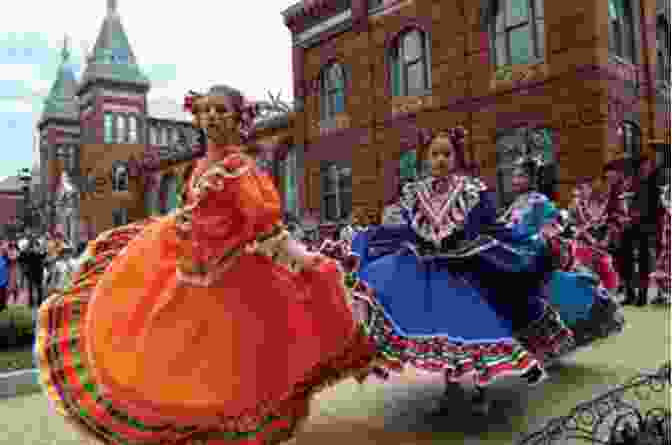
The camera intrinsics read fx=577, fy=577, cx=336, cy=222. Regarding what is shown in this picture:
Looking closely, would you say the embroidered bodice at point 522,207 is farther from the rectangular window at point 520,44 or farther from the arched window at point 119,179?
the arched window at point 119,179

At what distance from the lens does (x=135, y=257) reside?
306 cm

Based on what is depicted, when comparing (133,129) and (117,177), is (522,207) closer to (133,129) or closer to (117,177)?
(117,177)

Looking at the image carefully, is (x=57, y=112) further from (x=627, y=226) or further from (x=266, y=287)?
(x=266, y=287)

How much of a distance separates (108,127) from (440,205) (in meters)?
43.2

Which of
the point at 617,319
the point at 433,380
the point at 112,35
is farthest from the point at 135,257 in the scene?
the point at 112,35

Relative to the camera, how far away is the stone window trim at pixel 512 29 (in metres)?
14.8

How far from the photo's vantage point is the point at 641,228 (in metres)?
9.78

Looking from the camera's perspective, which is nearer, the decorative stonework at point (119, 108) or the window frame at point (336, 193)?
the window frame at point (336, 193)

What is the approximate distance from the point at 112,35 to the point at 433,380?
45.8m

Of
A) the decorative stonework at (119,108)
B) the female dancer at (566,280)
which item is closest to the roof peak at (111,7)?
the decorative stonework at (119,108)

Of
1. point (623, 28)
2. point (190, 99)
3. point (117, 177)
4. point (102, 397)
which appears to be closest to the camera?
point (102, 397)

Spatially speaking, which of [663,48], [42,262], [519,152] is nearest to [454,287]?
[519,152]

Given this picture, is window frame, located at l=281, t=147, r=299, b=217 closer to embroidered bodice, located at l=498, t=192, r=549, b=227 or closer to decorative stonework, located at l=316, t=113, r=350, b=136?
decorative stonework, located at l=316, t=113, r=350, b=136

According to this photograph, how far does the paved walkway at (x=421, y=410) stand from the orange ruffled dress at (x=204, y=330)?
3.40 ft
